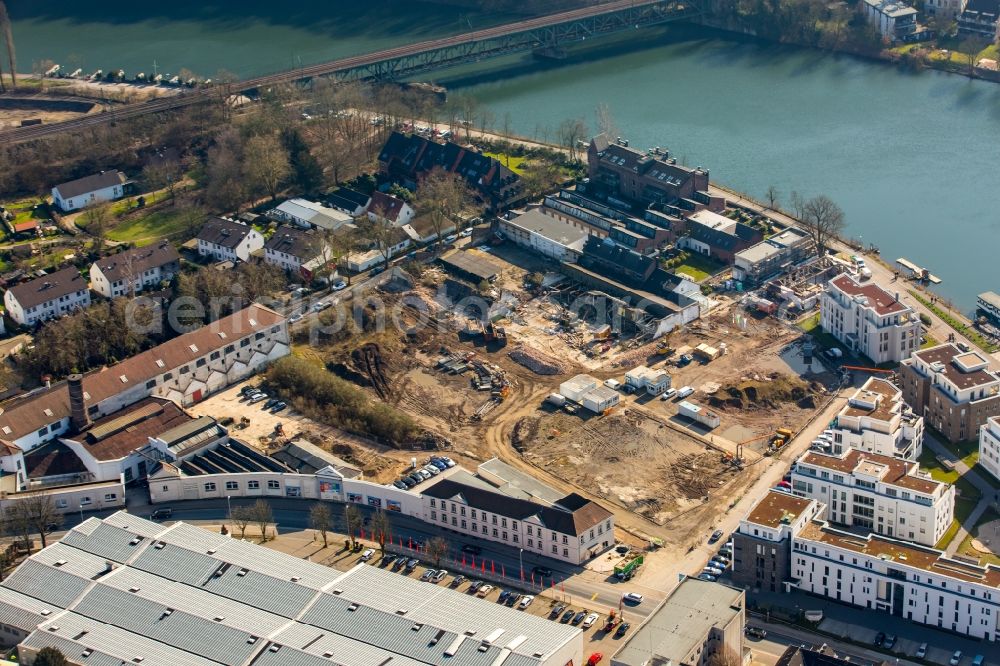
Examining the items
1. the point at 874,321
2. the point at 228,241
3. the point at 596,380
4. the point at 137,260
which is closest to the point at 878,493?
the point at 874,321

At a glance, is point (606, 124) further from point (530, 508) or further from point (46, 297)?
point (530, 508)

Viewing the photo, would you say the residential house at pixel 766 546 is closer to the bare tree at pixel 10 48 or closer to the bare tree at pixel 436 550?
the bare tree at pixel 436 550

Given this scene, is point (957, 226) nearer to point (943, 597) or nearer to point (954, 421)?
point (954, 421)

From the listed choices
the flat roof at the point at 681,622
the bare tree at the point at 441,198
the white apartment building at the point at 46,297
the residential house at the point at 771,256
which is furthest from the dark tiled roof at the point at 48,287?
the flat roof at the point at 681,622

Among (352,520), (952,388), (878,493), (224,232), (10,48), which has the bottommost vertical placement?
(352,520)

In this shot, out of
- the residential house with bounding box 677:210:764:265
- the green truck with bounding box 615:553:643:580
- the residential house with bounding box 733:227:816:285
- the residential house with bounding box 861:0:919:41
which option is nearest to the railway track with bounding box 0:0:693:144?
the residential house with bounding box 861:0:919:41

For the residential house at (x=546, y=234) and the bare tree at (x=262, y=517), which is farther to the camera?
the residential house at (x=546, y=234)

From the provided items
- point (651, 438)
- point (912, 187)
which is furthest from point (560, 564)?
point (912, 187)
